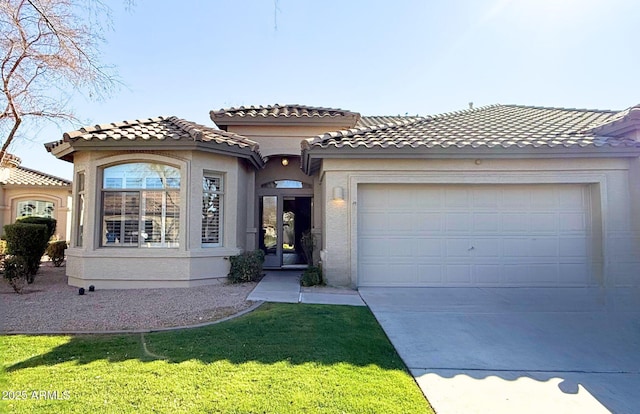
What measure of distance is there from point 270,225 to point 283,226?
0.50m

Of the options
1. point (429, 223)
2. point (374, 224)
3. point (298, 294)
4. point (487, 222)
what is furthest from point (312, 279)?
point (487, 222)

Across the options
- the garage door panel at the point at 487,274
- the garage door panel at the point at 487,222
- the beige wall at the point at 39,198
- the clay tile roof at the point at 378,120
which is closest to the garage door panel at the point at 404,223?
the garage door panel at the point at 487,222

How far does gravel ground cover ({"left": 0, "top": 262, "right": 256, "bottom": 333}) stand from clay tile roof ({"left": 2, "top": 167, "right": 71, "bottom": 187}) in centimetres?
1350

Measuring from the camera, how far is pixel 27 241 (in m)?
9.83

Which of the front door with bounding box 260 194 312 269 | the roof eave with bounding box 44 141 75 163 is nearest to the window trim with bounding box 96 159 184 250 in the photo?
the roof eave with bounding box 44 141 75 163

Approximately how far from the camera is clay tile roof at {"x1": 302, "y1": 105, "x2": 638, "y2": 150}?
9234 millimetres

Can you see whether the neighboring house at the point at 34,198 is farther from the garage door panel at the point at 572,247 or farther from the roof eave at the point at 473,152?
the garage door panel at the point at 572,247

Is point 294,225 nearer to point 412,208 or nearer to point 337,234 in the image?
point 337,234

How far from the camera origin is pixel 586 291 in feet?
29.6

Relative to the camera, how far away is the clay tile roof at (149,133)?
9172 mm

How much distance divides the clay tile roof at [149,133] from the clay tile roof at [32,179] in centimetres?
1237

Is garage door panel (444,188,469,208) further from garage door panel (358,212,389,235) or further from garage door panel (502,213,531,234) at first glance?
garage door panel (358,212,389,235)

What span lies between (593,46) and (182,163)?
11.8 metres

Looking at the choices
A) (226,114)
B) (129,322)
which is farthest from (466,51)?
(129,322)
